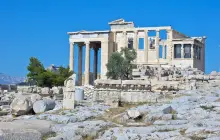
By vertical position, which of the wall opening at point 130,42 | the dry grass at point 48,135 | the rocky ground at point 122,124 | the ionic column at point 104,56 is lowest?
the dry grass at point 48,135

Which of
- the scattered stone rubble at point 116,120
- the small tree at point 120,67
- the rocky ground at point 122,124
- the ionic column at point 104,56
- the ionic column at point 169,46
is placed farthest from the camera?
the ionic column at point 104,56

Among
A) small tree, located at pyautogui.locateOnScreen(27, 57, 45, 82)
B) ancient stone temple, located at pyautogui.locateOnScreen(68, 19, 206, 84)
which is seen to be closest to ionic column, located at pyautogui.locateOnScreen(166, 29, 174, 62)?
ancient stone temple, located at pyautogui.locateOnScreen(68, 19, 206, 84)

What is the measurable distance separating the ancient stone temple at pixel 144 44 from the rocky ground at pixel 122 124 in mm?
40779

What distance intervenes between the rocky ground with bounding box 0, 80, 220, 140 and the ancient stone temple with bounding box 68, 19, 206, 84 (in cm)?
4078

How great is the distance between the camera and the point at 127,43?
65750 millimetres

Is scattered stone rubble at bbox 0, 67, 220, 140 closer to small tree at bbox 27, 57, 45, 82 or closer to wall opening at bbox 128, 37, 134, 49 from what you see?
small tree at bbox 27, 57, 45, 82

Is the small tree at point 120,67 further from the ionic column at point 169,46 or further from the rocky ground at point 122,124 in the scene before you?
the rocky ground at point 122,124

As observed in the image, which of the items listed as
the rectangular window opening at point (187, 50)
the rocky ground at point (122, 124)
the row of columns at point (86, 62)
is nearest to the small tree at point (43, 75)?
the row of columns at point (86, 62)

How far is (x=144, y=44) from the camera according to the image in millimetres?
64188

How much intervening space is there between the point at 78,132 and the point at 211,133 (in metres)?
5.05

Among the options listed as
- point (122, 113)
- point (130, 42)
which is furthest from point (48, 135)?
point (130, 42)

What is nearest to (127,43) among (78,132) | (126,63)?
(126,63)

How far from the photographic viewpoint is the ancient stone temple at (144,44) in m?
62.9

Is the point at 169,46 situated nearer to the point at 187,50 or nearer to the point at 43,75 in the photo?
the point at 187,50
